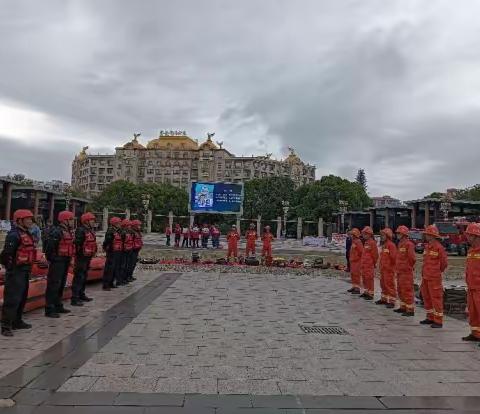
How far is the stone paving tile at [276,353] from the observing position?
538 centimetres

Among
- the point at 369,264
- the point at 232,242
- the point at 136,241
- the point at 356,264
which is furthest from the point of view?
the point at 232,242

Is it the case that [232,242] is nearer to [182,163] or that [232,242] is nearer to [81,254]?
[81,254]

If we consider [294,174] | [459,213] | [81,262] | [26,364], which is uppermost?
[294,174]

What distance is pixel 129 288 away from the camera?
1352 cm

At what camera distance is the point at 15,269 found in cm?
760

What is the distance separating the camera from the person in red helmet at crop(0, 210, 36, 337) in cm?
754

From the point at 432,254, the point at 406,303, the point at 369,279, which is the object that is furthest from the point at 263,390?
the point at 369,279

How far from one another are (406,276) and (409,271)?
118 mm

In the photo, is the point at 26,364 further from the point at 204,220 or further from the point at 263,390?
the point at 204,220

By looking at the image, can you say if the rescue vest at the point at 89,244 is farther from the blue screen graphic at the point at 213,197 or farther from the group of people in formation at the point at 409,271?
the blue screen graphic at the point at 213,197

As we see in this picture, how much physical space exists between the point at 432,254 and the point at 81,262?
22.1 ft

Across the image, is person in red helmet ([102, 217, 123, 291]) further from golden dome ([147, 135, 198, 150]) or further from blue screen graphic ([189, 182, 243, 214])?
golden dome ([147, 135, 198, 150])

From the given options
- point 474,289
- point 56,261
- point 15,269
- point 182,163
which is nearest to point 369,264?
point 474,289

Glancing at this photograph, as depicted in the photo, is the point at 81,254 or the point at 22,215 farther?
the point at 81,254
